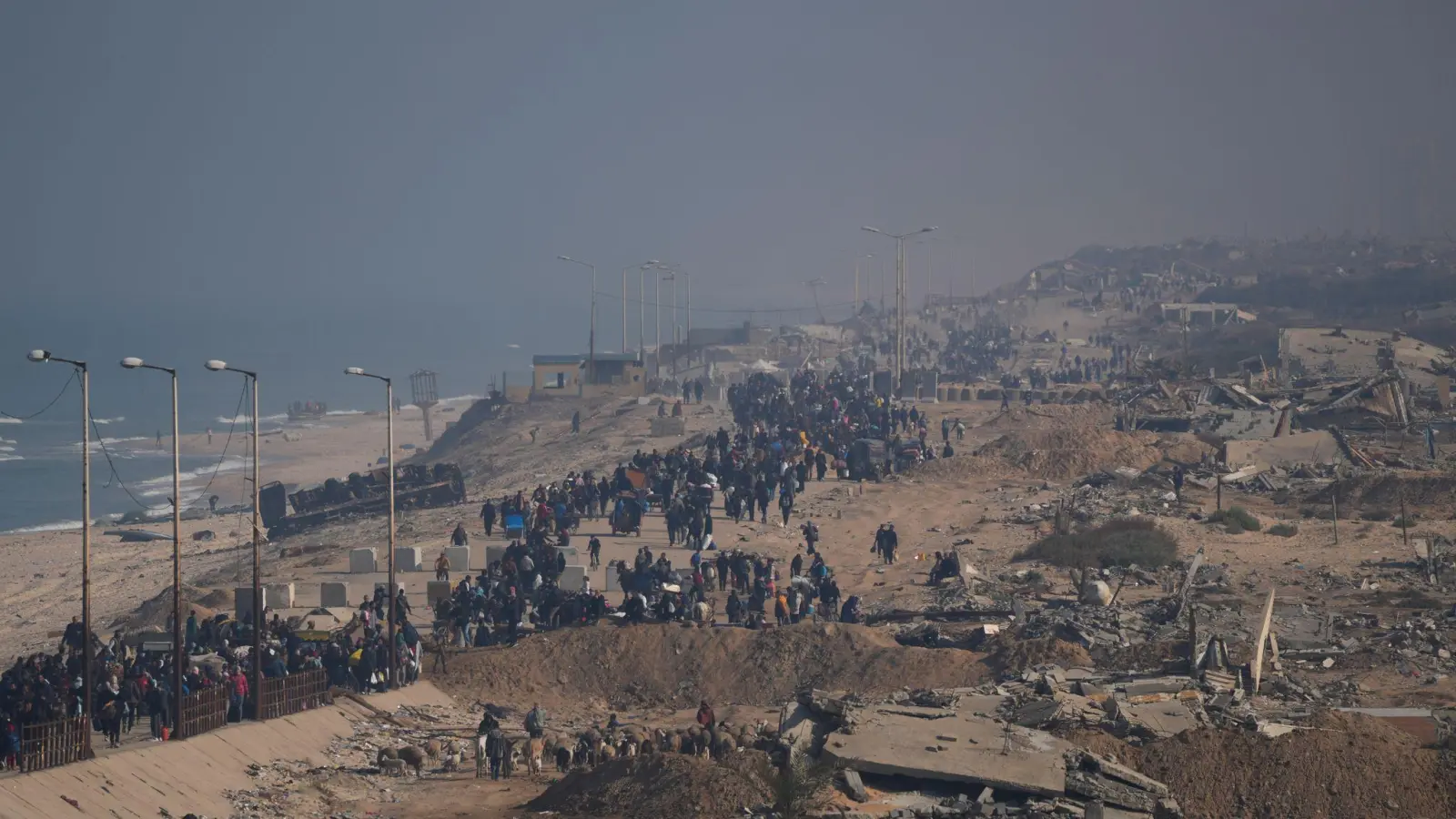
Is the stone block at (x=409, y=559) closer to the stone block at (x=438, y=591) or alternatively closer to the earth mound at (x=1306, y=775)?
the stone block at (x=438, y=591)

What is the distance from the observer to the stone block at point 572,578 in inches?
1219

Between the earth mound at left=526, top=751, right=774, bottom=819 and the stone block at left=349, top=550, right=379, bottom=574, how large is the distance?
1614 cm

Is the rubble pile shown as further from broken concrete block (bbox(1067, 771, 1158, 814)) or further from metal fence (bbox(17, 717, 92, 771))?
metal fence (bbox(17, 717, 92, 771))

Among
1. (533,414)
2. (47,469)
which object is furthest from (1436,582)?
(47,469)

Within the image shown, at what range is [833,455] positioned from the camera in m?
45.7

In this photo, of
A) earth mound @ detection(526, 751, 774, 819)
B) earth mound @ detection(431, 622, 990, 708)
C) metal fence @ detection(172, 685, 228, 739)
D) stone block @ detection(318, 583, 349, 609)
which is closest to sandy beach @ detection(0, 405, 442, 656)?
stone block @ detection(318, 583, 349, 609)

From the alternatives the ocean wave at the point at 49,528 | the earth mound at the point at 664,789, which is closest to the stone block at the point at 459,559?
the earth mound at the point at 664,789

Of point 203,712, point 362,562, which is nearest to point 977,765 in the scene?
point 203,712

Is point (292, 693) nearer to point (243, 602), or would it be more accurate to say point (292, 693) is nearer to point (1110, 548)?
point (243, 602)

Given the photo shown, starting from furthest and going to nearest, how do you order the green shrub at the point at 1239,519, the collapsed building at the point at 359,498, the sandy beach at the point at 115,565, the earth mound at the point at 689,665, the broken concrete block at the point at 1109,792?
→ the collapsed building at the point at 359,498 → the sandy beach at the point at 115,565 → the green shrub at the point at 1239,519 → the earth mound at the point at 689,665 → the broken concrete block at the point at 1109,792

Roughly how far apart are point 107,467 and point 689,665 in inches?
2779

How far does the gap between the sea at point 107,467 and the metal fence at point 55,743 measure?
43630mm

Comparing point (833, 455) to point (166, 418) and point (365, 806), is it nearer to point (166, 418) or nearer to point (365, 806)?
point (365, 806)

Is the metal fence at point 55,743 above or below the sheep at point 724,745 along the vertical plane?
above
